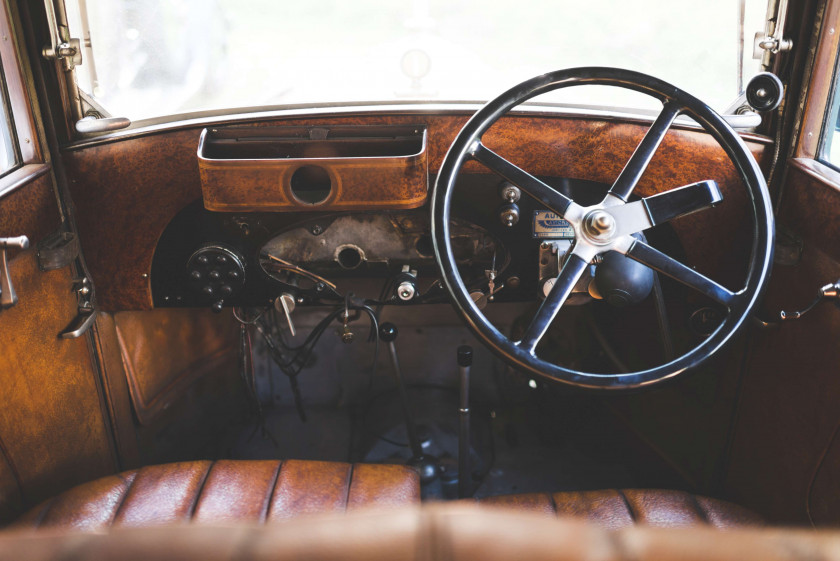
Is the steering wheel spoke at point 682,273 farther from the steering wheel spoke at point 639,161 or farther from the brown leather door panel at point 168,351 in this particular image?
the brown leather door panel at point 168,351

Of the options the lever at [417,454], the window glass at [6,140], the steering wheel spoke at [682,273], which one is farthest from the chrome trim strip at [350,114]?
the lever at [417,454]

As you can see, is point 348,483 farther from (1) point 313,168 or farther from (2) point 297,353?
(2) point 297,353

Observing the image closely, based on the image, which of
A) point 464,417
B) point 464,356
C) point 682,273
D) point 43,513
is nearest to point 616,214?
point 682,273

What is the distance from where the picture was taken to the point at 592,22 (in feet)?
5.77

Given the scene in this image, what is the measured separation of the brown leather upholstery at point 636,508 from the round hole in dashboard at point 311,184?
33.6 inches

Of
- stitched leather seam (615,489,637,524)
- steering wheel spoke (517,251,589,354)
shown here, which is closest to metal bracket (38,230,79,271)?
steering wheel spoke (517,251,589,354)

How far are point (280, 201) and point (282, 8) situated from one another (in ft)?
2.08

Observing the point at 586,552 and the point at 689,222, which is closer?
the point at 586,552

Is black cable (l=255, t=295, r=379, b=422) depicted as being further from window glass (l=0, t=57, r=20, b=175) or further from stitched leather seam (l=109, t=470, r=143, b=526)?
window glass (l=0, t=57, r=20, b=175)

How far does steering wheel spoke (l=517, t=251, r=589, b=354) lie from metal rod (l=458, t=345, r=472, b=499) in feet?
1.25

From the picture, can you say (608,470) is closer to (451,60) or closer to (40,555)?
(451,60)

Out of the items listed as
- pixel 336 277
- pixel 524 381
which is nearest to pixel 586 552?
pixel 336 277

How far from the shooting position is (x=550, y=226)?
168 centimetres

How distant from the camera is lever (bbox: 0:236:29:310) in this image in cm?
118
